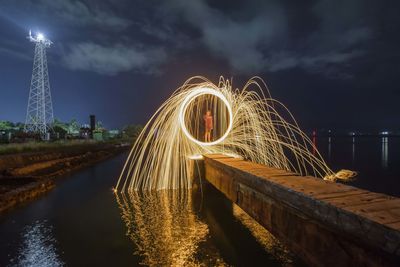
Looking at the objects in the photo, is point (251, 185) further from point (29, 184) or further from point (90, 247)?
point (29, 184)

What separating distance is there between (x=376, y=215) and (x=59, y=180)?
1734 cm

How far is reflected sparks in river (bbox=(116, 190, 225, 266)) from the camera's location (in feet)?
21.0

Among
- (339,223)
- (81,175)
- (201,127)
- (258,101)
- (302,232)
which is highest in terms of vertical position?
(258,101)

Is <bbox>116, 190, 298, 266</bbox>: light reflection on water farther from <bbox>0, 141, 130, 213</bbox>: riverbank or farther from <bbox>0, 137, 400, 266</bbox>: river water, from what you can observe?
<bbox>0, 141, 130, 213</bbox>: riverbank

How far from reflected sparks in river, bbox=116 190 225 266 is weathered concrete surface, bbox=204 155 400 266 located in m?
1.74

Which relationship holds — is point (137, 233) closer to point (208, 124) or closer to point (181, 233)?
point (181, 233)

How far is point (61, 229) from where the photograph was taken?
8492mm

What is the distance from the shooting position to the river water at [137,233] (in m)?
6.48

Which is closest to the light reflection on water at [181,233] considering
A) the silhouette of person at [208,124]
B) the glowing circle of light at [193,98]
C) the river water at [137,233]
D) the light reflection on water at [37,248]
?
the river water at [137,233]

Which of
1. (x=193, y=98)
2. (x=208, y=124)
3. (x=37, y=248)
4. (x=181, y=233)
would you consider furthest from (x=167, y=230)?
(x=208, y=124)

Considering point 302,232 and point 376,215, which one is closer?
point 376,215

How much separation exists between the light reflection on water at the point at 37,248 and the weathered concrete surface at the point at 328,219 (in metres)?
4.50

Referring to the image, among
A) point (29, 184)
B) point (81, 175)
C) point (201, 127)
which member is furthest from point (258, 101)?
point (81, 175)

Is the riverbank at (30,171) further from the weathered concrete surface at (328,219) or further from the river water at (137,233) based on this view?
the weathered concrete surface at (328,219)
